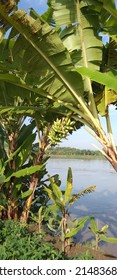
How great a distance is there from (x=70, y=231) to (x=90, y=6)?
220cm

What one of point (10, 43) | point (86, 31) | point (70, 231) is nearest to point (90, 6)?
Answer: point (86, 31)

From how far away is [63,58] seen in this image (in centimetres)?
246

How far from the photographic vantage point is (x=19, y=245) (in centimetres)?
237

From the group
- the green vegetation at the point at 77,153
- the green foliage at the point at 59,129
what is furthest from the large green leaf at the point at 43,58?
the green vegetation at the point at 77,153

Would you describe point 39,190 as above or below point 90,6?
below

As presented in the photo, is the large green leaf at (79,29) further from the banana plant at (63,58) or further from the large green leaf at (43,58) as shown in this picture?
the large green leaf at (43,58)

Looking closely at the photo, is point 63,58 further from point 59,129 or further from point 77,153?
point 77,153

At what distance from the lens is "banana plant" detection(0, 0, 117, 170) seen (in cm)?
235

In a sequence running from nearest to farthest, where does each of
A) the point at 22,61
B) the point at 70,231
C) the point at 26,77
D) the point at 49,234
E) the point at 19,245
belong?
the point at 19,245
the point at 22,61
the point at 26,77
the point at 70,231
the point at 49,234

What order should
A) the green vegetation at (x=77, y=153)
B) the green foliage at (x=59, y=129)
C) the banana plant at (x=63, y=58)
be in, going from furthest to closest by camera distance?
1. the green vegetation at (x=77, y=153)
2. the green foliage at (x=59, y=129)
3. the banana plant at (x=63, y=58)

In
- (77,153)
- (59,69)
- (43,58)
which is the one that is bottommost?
(77,153)

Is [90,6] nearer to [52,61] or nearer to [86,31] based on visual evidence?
[86,31]

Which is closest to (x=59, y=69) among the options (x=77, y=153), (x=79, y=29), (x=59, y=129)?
(x=79, y=29)

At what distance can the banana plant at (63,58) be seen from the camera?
7.70 feet
